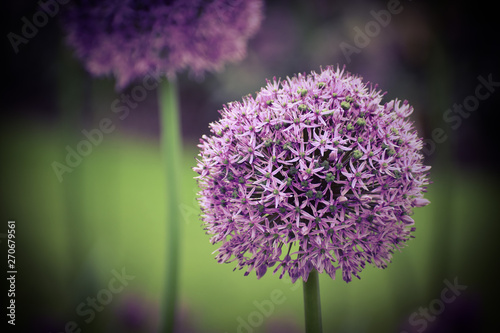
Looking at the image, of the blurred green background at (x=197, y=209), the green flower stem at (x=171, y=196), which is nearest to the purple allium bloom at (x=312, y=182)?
the green flower stem at (x=171, y=196)

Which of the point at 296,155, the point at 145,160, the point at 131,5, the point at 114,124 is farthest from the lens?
the point at 145,160

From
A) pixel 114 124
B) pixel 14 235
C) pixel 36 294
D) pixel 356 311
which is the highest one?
pixel 114 124

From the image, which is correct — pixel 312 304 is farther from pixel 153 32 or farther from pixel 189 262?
pixel 189 262

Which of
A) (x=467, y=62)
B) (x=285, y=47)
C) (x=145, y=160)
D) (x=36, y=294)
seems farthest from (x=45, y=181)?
(x=467, y=62)

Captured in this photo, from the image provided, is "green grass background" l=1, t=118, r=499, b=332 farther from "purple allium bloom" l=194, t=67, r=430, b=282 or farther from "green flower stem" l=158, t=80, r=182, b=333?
"purple allium bloom" l=194, t=67, r=430, b=282

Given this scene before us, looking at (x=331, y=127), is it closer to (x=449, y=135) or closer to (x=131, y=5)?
(x=131, y=5)

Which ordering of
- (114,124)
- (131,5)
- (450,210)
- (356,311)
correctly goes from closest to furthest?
1. (131,5)
2. (450,210)
3. (356,311)
4. (114,124)

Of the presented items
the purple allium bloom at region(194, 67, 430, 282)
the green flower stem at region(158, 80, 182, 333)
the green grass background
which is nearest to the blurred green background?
the green grass background

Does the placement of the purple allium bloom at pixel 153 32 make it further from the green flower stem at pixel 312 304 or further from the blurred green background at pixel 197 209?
the green flower stem at pixel 312 304
